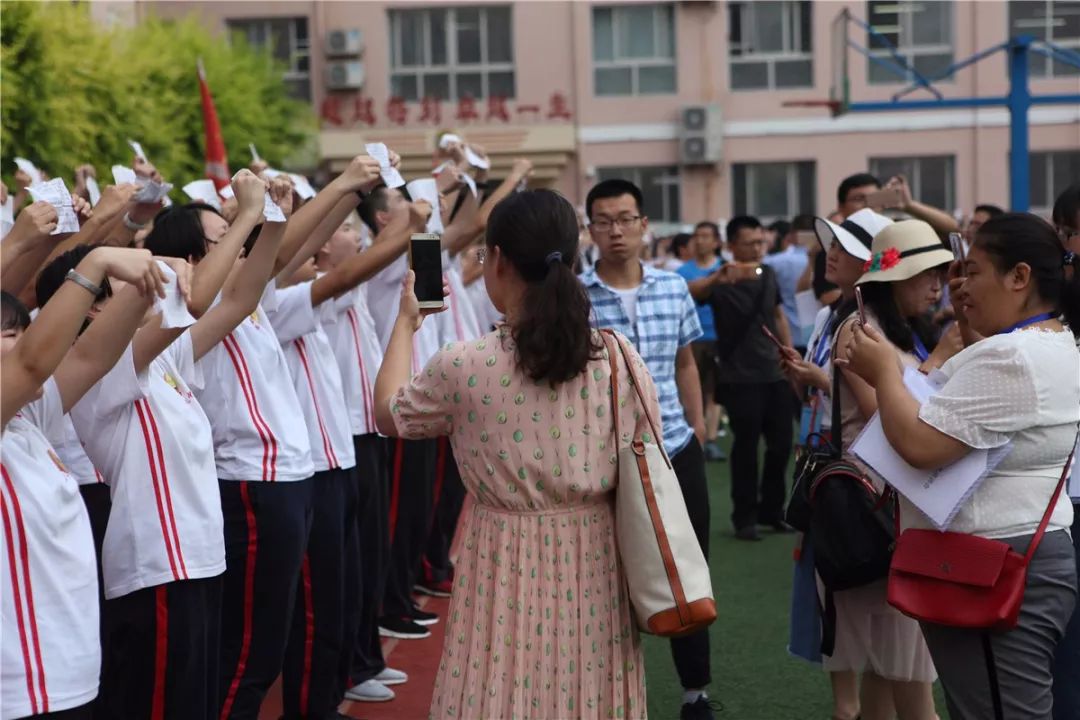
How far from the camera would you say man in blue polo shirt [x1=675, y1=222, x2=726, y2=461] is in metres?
11.6

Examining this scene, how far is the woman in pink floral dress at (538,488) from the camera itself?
2.95m

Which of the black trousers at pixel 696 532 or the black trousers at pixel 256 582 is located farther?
the black trousers at pixel 696 532

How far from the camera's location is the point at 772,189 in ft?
79.8

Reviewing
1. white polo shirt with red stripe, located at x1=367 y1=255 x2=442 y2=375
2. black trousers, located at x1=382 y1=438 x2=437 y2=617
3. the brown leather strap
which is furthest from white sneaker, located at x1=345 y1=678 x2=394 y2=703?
the brown leather strap

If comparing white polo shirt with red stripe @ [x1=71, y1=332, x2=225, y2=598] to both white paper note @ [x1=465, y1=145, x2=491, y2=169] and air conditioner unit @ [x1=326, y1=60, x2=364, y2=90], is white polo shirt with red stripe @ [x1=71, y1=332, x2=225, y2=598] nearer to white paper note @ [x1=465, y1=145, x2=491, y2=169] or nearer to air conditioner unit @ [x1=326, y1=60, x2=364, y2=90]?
white paper note @ [x1=465, y1=145, x2=491, y2=169]

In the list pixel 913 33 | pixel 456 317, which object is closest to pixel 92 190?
pixel 456 317

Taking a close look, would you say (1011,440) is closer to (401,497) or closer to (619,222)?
(619,222)

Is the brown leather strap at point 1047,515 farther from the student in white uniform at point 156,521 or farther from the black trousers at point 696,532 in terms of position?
the student in white uniform at point 156,521

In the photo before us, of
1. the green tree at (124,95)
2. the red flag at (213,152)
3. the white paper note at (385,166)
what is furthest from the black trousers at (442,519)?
the green tree at (124,95)

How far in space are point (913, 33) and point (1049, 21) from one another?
2.20 m

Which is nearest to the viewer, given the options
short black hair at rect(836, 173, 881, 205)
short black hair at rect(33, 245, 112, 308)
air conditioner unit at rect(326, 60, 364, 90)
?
short black hair at rect(33, 245, 112, 308)

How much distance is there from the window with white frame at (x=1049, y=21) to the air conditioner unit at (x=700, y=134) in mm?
5107

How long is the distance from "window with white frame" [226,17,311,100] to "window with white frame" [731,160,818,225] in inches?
314

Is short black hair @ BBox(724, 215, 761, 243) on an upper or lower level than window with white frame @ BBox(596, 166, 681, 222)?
lower
